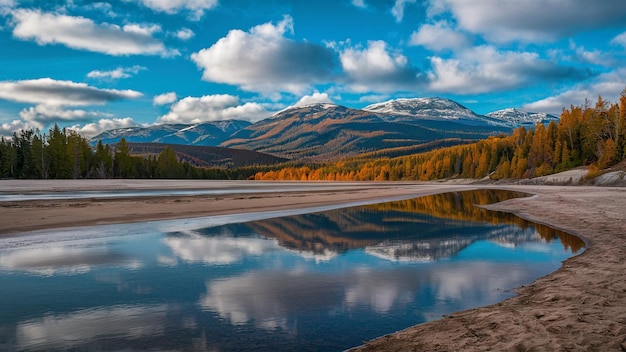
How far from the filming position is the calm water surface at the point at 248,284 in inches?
348

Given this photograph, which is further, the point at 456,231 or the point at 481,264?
the point at 456,231

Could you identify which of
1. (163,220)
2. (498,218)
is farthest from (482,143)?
(163,220)

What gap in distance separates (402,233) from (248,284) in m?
14.3

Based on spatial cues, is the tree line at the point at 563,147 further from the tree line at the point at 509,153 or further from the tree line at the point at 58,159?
the tree line at the point at 58,159

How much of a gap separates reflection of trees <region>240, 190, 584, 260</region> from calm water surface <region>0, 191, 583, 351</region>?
0.15m

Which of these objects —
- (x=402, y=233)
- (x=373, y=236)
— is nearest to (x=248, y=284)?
(x=373, y=236)

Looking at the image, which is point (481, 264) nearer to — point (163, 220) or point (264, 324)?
point (264, 324)

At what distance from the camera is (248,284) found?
13.0 metres

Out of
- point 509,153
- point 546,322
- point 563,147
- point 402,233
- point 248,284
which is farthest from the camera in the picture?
point 509,153

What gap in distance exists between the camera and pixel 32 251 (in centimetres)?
1806

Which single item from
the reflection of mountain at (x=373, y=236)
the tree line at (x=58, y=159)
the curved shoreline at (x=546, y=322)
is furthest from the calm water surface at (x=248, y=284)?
the tree line at (x=58, y=159)

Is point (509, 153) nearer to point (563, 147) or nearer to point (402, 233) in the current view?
point (563, 147)

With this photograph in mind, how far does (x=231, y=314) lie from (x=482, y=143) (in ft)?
588

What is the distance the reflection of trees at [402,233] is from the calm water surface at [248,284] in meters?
0.15
